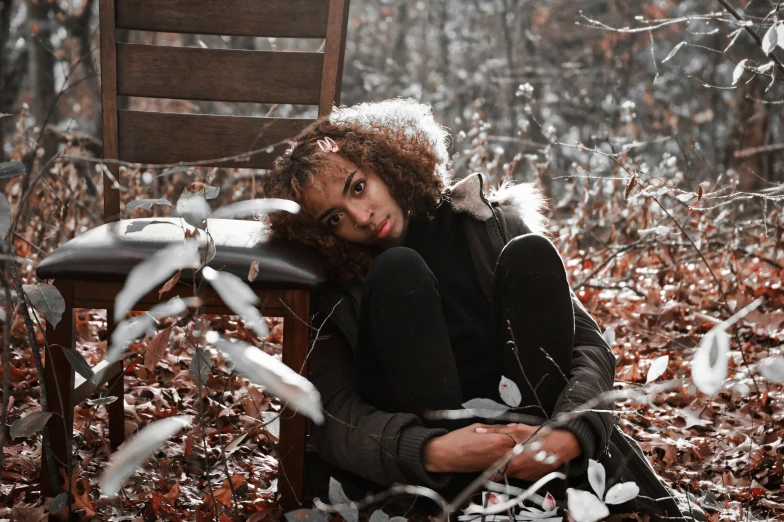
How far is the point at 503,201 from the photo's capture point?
175 centimetres

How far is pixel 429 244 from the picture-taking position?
5.67ft

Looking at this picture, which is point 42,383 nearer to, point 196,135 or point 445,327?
point 445,327

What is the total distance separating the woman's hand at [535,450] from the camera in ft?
4.36

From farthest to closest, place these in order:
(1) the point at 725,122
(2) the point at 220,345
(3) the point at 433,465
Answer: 1. (1) the point at 725,122
2. (3) the point at 433,465
3. (2) the point at 220,345

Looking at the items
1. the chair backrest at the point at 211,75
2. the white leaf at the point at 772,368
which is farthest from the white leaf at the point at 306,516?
the chair backrest at the point at 211,75

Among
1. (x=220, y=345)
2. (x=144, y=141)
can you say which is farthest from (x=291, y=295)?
(x=144, y=141)

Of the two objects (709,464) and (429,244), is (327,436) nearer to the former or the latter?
(429,244)

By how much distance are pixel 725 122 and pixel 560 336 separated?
7134 mm

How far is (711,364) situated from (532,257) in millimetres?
606

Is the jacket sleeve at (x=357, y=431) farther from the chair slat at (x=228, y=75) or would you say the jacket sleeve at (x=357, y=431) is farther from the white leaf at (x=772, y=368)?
the chair slat at (x=228, y=75)

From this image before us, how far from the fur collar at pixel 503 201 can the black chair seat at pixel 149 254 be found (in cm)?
38

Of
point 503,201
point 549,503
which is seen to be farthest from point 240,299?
point 503,201

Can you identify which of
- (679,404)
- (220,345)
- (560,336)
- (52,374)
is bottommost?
(679,404)

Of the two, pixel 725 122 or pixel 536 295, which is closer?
pixel 536 295
